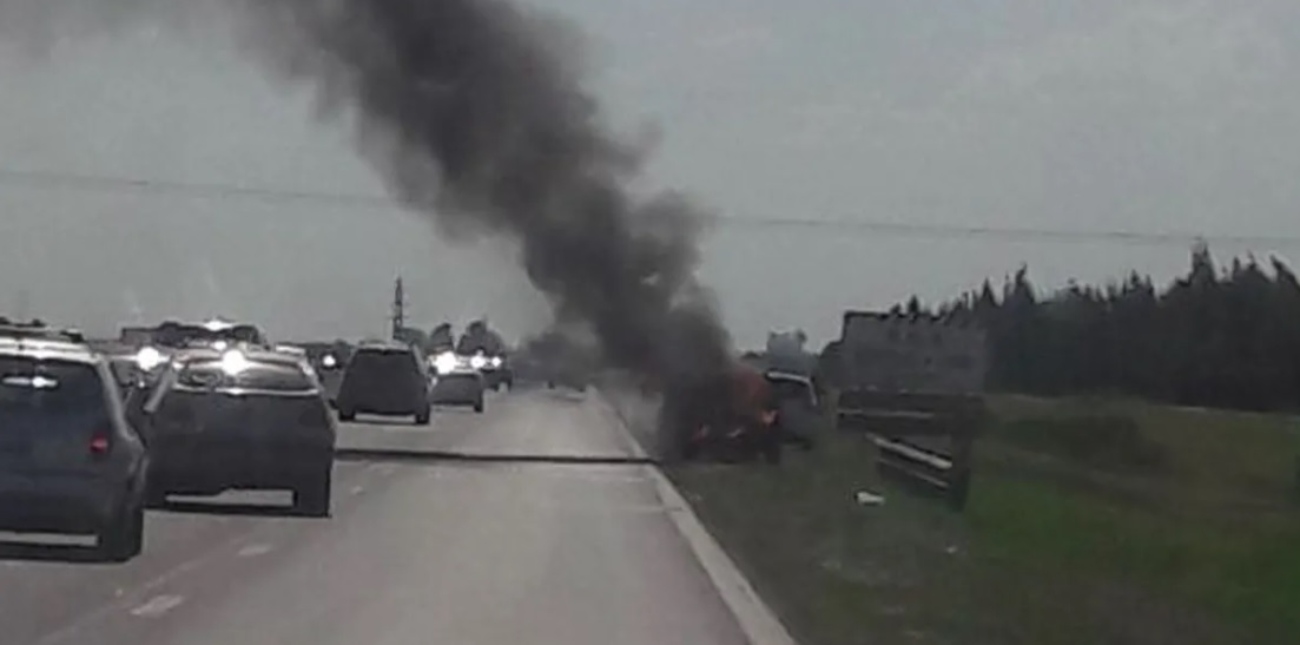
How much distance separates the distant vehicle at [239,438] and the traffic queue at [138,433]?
0.4 inches

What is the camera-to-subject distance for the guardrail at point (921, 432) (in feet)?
124

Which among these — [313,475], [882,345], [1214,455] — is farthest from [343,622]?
[1214,455]

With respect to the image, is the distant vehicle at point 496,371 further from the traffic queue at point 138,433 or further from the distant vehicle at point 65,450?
the distant vehicle at point 65,450

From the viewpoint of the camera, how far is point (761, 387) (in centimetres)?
5356

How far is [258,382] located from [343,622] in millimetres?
13498

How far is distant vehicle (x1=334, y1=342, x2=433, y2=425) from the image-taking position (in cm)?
6378

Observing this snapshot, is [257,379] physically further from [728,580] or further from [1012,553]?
[728,580]

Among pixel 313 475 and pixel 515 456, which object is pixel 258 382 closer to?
pixel 313 475

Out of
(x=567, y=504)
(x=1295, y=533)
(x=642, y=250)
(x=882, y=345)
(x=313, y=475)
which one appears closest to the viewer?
(x=313, y=475)

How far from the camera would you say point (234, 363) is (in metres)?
32.2

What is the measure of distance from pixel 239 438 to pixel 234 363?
1.62 metres

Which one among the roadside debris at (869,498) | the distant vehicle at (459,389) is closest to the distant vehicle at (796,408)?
the roadside debris at (869,498)

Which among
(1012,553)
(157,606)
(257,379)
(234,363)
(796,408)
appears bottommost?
(157,606)

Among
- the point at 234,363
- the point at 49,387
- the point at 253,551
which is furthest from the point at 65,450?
the point at 234,363
